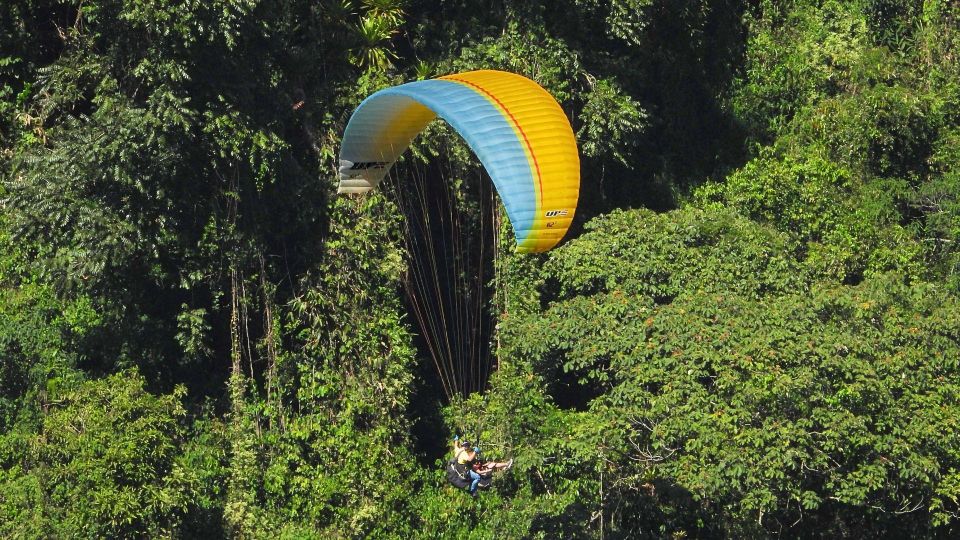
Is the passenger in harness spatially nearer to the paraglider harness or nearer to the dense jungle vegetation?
the paraglider harness

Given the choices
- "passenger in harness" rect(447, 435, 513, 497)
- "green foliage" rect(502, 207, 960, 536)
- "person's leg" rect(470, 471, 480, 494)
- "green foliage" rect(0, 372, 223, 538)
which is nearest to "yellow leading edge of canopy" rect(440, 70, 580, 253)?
"green foliage" rect(502, 207, 960, 536)

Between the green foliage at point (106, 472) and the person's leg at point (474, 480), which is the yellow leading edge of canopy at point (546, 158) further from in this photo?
the green foliage at point (106, 472)

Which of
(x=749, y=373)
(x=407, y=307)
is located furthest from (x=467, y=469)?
(x=407, y=307)

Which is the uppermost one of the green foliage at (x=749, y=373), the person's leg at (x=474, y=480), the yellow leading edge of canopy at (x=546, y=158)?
the yellow leading edge of canopy at (x=546, y=158)

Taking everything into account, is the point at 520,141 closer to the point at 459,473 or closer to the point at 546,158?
the point at 546,158

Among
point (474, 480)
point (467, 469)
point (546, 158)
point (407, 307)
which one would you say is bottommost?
point (474, 480)

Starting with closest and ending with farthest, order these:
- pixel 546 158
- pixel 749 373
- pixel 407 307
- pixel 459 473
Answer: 1. pixel 546 158
2. pixel 749 373
3. pixel 459 473
4. pixel 407 307

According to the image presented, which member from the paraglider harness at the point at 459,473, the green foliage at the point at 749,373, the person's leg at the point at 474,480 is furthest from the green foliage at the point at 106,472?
the green foliage at the point at 749,373
